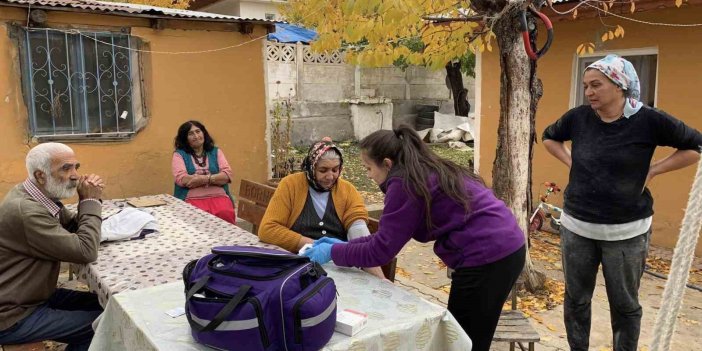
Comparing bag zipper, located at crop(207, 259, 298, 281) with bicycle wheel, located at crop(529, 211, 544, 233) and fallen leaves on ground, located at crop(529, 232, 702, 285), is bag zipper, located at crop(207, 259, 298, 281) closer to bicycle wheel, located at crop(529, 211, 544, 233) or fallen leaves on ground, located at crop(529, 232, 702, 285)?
fallen leaves on ground, located at crop(529, 232, 702, 285)

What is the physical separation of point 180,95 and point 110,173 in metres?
1.25

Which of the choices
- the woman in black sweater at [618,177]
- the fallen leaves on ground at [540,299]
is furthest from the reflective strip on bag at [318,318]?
the fallen leaves on ground at [540,299]

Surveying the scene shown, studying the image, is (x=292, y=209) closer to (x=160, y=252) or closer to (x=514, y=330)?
(x=160, y=252)

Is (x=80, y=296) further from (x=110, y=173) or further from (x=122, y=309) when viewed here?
(x=110, y=173)

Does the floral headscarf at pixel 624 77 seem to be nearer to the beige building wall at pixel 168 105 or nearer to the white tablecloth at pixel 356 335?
the white tablecloth at pixel 356 335

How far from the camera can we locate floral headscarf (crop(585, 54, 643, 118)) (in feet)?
9.53

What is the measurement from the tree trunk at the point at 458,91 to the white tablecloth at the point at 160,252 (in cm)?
1231

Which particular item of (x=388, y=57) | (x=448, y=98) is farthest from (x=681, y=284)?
(x=448, y=98)

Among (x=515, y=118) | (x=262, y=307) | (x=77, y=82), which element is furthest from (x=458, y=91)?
(x=262, y=307)

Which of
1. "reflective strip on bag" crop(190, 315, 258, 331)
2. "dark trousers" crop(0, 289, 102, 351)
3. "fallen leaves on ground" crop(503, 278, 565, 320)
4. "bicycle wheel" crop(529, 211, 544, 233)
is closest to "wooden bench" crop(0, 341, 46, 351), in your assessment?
"dark trousers" crop(0, 289, 102, 351)

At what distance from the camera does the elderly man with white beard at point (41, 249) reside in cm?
269

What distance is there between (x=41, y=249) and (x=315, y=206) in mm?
1474

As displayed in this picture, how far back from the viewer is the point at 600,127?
3062 millimetres

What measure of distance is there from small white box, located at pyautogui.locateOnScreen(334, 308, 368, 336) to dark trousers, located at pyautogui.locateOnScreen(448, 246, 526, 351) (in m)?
0.53
